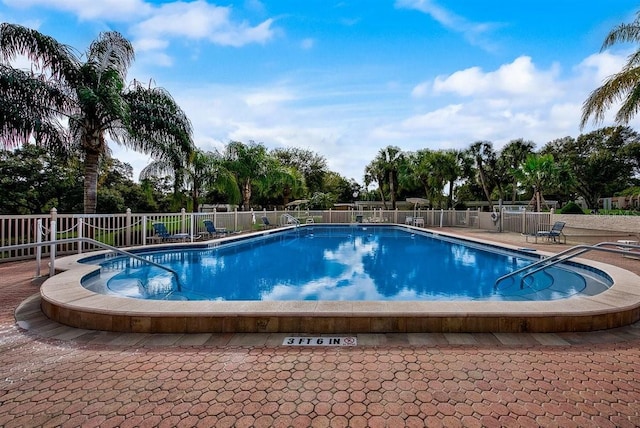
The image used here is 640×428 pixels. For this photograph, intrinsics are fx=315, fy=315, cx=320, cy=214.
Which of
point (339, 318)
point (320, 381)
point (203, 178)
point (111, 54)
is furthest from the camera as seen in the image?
point (203, 178)

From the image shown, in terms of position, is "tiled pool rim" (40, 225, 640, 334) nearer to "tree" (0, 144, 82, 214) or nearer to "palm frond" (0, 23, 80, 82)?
"palm frond" (0, 23, 80, 82)

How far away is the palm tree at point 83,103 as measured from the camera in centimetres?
865

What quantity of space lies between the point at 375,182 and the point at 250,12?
22102 mm

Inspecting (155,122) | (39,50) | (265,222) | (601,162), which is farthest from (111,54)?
(601,162)

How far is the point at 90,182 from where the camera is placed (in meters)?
10.0

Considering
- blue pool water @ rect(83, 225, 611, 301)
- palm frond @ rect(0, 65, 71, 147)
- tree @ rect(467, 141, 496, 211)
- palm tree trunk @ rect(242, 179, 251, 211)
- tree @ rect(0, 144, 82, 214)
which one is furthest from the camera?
tree @ rect(467, 141, 496, 211)

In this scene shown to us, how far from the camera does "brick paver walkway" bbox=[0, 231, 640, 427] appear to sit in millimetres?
1997

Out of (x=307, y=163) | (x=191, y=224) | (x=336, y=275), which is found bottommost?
(x=336, y=275)

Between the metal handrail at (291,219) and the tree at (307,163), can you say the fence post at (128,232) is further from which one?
the tree at (307,163)

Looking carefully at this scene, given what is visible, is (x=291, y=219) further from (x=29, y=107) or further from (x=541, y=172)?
(x=541, y=172)

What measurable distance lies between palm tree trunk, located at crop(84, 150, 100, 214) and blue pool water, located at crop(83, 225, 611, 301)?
106 inches

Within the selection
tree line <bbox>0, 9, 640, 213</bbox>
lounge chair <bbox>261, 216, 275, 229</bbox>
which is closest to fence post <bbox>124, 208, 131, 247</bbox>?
tree line <bbox>0, 9, 640, 213</bbox>

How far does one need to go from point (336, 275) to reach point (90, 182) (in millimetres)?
8441

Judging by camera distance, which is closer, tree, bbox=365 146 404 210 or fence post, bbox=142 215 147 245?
fence post, bbox=142 215 147 245
